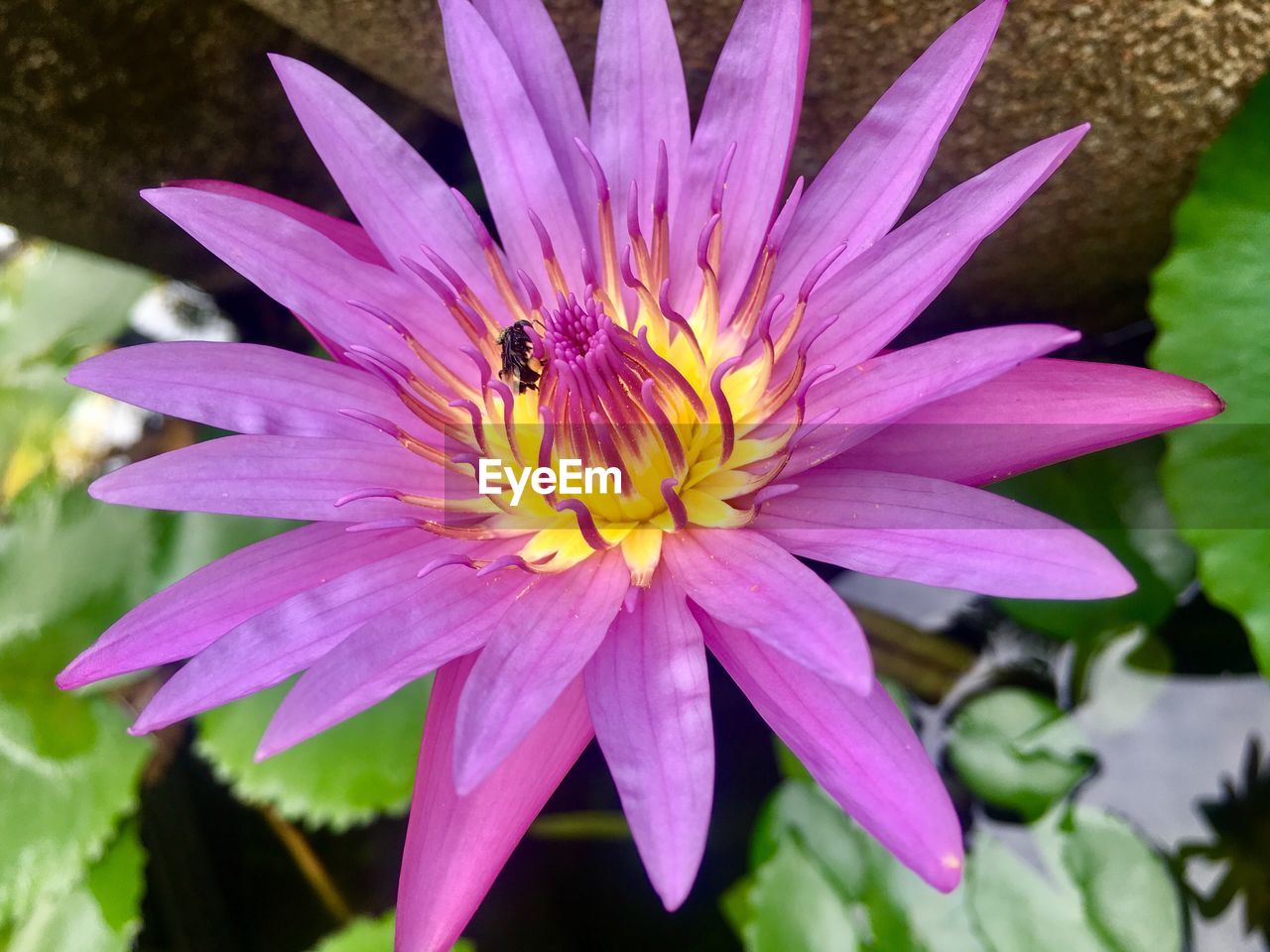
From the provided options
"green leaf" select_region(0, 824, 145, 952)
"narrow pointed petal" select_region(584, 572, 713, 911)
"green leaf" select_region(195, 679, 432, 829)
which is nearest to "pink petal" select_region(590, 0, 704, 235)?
"narrow pointed petal" select_region(584, 572, 713, 911)

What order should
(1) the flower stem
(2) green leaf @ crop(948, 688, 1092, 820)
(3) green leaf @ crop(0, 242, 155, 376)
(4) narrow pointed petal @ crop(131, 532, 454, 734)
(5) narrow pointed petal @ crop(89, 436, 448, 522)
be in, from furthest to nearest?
(3) green leaf @ crop(0, 242, 155, 376) → (1) the flower stem → (2) green leaf @ crop(948, 688, 1092, 820) → (5) narrow pointed petal @ crop(89, 436, 448, 522) → (4) narrow pointed petal @ crop(131, 532, 454, 734)

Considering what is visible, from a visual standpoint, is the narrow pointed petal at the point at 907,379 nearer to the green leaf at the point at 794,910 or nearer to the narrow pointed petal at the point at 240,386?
the narrow pointed petal at the point at 240,386

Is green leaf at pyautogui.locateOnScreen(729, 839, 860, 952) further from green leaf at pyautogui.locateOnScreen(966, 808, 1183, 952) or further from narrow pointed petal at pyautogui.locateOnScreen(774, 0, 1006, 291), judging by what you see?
narrow pointed petal at pyautogui.locateOnScreen(774, 0, 1006, 291)

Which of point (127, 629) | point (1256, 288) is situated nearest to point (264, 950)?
point (127, 629)

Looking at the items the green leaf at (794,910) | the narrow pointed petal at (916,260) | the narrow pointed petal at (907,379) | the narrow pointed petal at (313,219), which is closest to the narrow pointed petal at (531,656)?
the narrow pointed petal at (907,379)

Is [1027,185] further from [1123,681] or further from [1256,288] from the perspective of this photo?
[1123,681]
